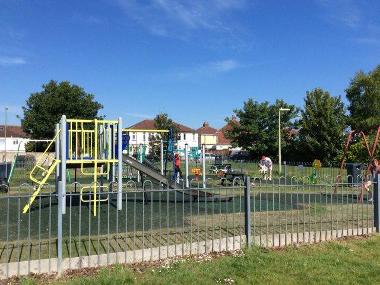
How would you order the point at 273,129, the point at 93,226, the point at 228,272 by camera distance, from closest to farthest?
the point at 228,272 → the point at 93,226 → the point at 273,129

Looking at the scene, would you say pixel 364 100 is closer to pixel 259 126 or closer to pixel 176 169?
pixel 259 126

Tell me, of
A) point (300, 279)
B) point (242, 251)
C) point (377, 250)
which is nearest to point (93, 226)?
point (242, 251)

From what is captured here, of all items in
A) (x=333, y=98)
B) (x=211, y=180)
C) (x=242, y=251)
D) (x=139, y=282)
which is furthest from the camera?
(x=333, y=98)

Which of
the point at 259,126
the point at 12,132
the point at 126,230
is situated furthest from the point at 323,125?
the point at 12,132

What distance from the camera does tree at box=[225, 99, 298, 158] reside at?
4981 centimetres

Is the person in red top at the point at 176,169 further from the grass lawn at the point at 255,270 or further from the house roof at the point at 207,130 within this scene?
the house roof at the point at 207,130

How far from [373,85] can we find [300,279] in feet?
134

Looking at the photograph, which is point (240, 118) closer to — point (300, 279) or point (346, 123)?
point (346, 123)

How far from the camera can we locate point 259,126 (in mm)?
50656

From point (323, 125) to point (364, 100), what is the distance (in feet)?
19.3

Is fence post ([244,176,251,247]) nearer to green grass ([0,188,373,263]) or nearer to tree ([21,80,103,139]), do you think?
green grass ([0,188,373,263])

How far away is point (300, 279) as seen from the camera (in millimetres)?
6445

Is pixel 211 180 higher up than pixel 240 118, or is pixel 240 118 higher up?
pixel 240 118

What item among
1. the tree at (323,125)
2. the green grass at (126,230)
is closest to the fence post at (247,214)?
the green grass at (126,230)
